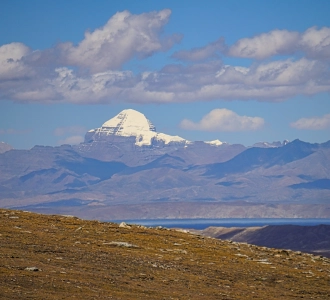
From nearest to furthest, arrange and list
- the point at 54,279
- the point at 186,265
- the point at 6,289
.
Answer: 1. the point at 6,289
2. the point at 54,279
3. the point at 186,265

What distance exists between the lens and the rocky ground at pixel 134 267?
112 feet

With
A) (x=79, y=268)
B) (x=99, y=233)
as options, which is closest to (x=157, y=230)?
(x=99, y=233)

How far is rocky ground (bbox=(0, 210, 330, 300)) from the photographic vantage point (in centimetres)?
3428

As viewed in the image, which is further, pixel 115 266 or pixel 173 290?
pixel 115 266

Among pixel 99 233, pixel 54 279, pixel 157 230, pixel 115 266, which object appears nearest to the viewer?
pixel 54 279

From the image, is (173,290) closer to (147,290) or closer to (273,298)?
(147,290)

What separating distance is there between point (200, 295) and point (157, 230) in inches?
1017

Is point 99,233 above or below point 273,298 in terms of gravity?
above

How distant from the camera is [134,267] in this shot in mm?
41031

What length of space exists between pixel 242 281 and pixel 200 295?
5821mm

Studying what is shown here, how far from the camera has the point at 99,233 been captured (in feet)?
176

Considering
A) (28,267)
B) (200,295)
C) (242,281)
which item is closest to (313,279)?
(242,281)

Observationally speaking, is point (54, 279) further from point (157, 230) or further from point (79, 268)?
point (157, 230)

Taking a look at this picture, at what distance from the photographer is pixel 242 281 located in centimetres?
4134
